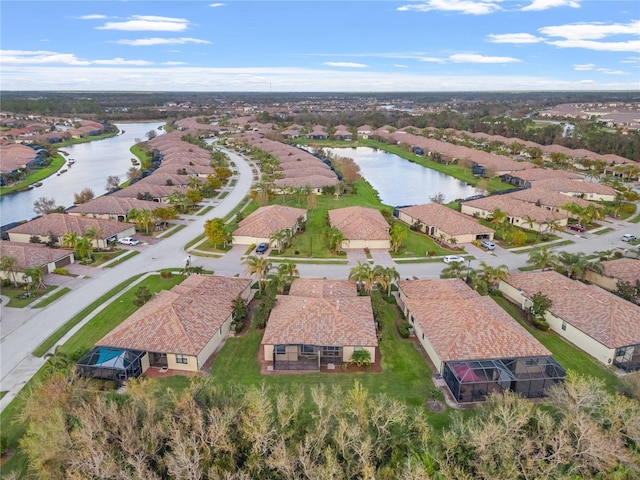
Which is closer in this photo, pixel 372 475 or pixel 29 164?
pixel 372 475

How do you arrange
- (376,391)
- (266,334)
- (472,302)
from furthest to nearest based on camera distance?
(472,302) < (266,334) < (376,391)

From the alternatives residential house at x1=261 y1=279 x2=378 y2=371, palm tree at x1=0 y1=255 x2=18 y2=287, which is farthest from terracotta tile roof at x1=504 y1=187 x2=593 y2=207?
palm tree at x1=0 y1=255 x2=18 y2=287

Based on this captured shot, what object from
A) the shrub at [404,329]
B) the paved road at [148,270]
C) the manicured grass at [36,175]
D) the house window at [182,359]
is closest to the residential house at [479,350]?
the shrub at [404,329]

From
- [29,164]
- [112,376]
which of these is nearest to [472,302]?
[112,376]

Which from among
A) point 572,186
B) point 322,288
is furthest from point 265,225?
point 572,186

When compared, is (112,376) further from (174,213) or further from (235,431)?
(174,213)

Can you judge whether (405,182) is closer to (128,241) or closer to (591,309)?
(128,241)

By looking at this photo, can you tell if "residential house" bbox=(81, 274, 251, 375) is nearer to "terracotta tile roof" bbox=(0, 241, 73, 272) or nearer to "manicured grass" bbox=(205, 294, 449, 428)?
"manicured grass" bbox=(205, 294, 449, 428)
